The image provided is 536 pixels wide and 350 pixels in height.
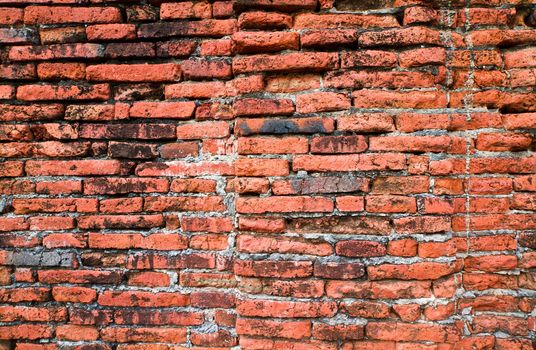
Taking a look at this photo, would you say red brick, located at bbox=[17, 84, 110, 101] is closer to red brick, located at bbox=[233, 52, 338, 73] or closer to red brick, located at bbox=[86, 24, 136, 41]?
red brick, located at bbox=[86, 24, 136, 41]

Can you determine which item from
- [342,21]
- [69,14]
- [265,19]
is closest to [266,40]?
[265,19]

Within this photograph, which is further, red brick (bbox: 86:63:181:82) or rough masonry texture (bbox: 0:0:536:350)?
red brick (bbox: 86:63:181:82)

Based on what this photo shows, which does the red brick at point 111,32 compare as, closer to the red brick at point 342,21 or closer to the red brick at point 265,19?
the red brick at point 265,19

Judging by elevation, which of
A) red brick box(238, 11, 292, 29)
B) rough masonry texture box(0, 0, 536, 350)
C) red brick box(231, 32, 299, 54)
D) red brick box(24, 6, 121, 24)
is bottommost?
rough masonry texture box(0, 0, 536, 350)

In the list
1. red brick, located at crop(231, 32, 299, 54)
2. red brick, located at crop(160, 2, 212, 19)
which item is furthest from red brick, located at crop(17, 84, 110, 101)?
red brick, located at crop(231, 32, 299, 54)

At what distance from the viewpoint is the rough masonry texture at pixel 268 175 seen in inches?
60.0

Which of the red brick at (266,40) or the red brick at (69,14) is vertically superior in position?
the red brick at (69,14)

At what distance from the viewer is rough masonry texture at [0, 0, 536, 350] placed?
1523 mm

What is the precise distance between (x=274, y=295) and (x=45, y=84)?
1565 mm

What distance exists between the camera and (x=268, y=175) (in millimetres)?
1549

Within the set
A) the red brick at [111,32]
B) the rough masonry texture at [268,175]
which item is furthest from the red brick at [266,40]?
the red brick at [111,32]

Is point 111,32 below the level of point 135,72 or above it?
above

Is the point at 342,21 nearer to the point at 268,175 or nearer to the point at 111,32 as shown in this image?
the point at 268,175

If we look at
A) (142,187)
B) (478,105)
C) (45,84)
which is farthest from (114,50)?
(478,105)
